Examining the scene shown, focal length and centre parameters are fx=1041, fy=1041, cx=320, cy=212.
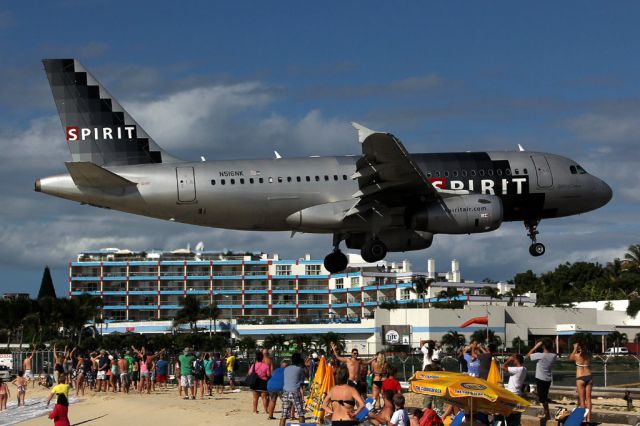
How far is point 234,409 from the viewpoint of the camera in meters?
32.3

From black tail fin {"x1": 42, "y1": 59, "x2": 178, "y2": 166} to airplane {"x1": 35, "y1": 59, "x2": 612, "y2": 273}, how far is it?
0.04 m

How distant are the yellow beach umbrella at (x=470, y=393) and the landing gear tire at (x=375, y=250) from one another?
21742mm

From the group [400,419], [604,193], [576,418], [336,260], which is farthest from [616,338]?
[400,419]

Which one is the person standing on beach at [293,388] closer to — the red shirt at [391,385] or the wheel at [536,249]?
the red shirt at [391,385]

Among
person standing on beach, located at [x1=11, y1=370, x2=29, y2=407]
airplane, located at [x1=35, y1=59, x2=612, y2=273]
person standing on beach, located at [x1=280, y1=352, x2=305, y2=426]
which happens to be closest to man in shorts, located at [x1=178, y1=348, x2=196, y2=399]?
airplane, located at [x1=35, y1=59, x2=612, y2=273]

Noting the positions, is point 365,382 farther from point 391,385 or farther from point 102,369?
point 102,369

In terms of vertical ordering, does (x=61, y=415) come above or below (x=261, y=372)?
below

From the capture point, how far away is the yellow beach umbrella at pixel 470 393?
17.8m

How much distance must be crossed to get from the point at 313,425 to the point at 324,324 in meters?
104

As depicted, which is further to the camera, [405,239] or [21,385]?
[21,385]

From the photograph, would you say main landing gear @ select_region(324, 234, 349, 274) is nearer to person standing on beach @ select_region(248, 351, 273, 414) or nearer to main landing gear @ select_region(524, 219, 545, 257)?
main landing gear @ select_region(524, 219, 545, 257)

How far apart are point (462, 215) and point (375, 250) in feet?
12.2

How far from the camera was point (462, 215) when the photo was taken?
128 feet

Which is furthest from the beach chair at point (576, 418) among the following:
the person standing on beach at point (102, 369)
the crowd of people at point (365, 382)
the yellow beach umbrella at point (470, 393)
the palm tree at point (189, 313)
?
the palm tree at point (189, 313)
